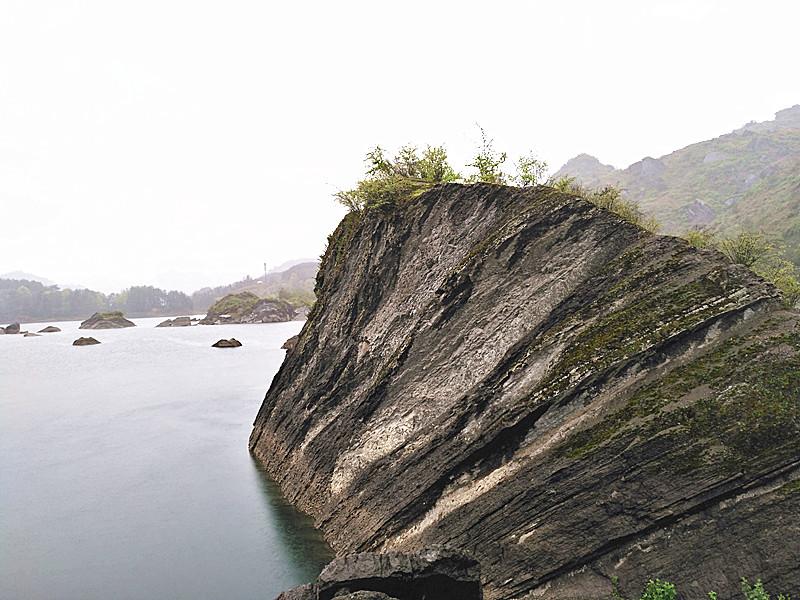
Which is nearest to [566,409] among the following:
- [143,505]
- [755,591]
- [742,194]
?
[755,591]

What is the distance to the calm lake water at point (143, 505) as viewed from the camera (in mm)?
17438

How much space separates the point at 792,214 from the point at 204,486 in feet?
331

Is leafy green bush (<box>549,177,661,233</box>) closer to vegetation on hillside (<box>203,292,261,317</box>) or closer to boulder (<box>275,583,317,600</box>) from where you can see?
boulder (<box>275,583,317,600</box>)

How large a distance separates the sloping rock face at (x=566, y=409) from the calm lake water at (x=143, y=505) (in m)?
3.30

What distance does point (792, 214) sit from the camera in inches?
3231

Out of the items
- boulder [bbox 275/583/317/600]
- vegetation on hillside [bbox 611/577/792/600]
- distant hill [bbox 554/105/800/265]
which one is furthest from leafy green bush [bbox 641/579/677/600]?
distant hill [bbox 554/105/800/265]

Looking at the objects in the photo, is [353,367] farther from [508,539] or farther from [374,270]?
[508,539]

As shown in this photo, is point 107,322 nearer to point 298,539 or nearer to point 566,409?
point 298,539

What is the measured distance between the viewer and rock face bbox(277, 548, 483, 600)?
10.8 meters

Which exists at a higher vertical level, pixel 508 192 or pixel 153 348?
pixel 508 192

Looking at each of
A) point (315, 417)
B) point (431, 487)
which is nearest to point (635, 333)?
point (431, 487)

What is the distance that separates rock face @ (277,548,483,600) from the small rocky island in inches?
6884

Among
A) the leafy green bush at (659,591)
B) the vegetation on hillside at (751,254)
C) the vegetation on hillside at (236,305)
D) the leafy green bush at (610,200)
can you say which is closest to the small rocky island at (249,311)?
the vegetation on hillside at (236,305)

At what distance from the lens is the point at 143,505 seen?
24031 mm
